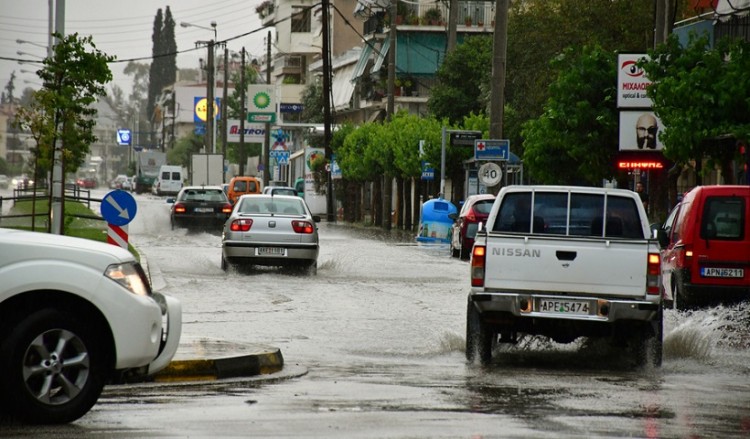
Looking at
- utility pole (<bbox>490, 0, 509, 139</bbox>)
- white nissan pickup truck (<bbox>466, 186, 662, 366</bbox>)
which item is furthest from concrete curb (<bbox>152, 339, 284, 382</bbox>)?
utility pole (<bbox>490, 0, 509, 139</bbox>)

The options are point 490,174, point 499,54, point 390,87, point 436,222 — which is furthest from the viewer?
point 390,87

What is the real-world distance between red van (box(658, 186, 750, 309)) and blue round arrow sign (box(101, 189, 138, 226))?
702cm

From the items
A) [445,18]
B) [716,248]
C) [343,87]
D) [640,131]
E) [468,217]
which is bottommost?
[468,217]

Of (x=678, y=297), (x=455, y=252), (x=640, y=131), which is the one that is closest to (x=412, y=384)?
(x=678, y=297)

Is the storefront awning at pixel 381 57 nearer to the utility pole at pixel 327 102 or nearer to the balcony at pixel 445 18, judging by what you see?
the balcony at pixel 445 18

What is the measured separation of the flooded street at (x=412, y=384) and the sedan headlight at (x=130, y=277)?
0.79 metres

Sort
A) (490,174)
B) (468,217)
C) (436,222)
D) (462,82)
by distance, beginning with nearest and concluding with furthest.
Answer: (468,217), (490,174), (436,222), (462,82)

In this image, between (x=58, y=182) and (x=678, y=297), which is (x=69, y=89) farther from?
(x=678, y=297)

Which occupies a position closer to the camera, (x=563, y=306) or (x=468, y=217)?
(x=563, y=306)

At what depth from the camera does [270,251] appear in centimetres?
2708

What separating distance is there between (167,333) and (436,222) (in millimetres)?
35239

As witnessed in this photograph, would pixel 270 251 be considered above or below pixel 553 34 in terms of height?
below

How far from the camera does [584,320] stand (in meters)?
13.0

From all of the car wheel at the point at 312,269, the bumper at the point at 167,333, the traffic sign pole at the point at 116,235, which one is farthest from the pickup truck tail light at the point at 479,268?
the car wheel at the point at 312,269
